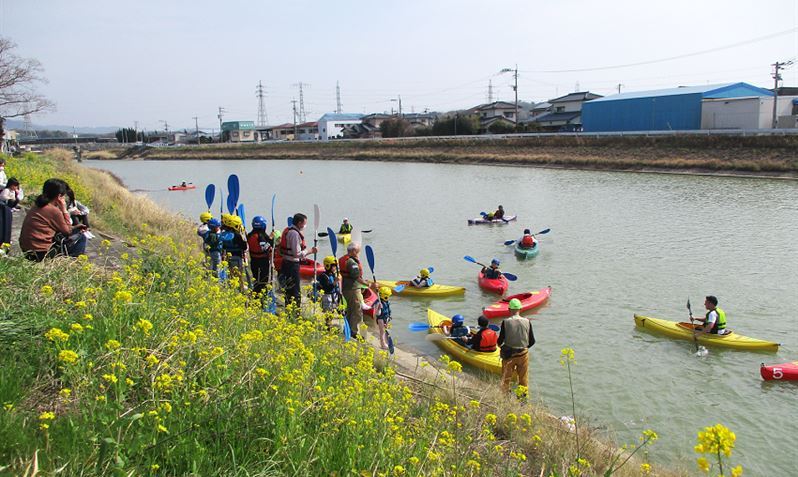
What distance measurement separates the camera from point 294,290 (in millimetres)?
7906

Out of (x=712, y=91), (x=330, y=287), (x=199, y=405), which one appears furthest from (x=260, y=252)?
(x=712, y=91)

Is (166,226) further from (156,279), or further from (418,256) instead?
(156,279)

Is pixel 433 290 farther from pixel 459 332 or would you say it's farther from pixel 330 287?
pixel 330 287

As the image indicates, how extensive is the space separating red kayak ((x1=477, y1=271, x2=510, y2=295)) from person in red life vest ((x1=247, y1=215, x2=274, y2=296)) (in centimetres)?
582

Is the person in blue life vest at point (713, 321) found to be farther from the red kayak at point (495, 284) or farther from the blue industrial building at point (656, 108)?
the blue industrial building at point (656, 108)

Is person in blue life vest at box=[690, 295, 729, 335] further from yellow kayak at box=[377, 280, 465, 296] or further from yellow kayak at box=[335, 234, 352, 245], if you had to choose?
yellow kayak at box=[335, 234, 352, 245]

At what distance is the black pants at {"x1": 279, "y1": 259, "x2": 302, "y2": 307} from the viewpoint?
25.2 feet

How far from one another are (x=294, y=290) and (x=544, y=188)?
25.0 m

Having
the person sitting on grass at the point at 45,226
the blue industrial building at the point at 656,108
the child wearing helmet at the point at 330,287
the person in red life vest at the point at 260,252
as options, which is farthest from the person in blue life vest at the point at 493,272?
the blue industrial building at the point at 656,108

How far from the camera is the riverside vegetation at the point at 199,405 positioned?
2990 millimetres

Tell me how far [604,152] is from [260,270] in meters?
37.0

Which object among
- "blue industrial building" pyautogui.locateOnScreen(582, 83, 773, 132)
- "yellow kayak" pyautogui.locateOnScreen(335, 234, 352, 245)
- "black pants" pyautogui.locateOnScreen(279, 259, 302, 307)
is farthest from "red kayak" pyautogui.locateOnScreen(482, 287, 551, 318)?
"blue industrial building" pyautogui.locateOnScreen(582, 83, 773, 132)

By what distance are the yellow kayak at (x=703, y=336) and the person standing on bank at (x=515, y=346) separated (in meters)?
3.78

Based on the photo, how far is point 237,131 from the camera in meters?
106
